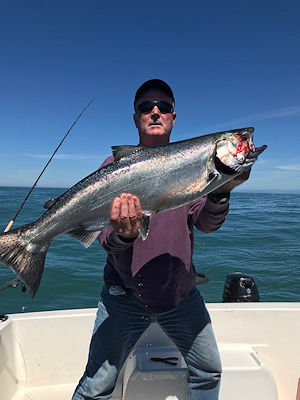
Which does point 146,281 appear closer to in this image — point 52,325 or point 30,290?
point 30,290

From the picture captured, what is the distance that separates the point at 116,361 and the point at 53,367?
166 cm

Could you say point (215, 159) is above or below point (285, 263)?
above

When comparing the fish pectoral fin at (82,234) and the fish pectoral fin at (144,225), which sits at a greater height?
the fish pectoral fin at (144,225)

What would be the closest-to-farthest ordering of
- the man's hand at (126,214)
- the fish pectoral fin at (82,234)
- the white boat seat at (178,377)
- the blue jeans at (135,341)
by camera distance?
the man's hand at (126,214)
the fish pectoral fin at (82,234)
the blue jeans at (135,341)
the white boat seat at (178,377)

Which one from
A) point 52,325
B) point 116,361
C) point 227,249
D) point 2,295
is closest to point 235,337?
point 116,361

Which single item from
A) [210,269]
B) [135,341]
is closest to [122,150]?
[135,341]

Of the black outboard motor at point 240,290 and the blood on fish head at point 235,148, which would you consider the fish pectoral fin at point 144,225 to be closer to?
the blood on fish head at point 235,148

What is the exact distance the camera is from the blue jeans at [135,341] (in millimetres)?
2893

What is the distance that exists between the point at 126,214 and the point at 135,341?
49.5 inches

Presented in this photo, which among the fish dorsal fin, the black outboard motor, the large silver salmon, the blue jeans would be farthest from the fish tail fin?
the black outboard motor

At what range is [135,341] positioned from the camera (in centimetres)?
302

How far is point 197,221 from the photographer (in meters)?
3.09

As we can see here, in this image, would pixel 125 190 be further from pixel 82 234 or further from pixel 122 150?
pixel 82 234

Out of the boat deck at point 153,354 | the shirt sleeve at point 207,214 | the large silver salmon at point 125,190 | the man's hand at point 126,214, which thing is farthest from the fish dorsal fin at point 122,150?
the boat deck at point 153,354
